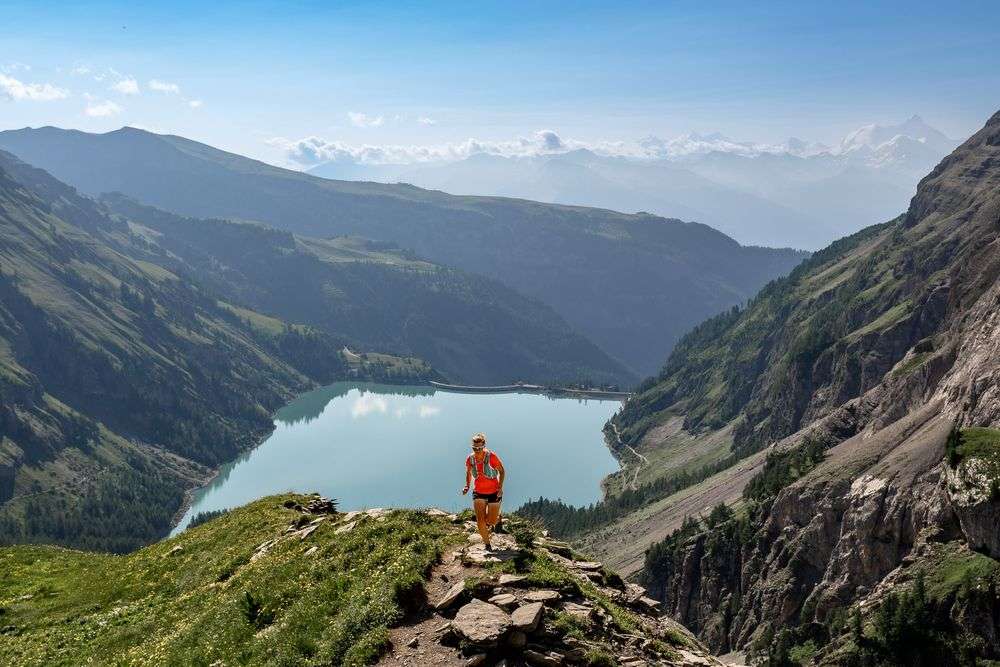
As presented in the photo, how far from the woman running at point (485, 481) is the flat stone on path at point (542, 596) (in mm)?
4544

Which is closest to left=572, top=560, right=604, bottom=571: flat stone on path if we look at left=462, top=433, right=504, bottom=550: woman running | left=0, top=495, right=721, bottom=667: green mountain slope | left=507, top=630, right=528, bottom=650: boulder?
left=0, top=495, right=721, bottom=667: green mountain slope

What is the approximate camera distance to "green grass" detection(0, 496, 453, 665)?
87.5 ft

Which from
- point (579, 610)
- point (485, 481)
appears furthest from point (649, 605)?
point (485, 481)

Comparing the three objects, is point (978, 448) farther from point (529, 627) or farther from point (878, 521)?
point (529, 627)

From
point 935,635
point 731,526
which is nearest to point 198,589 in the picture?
point 935,635

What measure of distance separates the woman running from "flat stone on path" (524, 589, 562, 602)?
14.9ft

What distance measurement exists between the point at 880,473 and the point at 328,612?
126 metres

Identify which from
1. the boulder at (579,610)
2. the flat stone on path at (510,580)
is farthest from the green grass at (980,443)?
the flat stone on path at (510,580)

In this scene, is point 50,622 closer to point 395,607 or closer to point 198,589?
point 198,589

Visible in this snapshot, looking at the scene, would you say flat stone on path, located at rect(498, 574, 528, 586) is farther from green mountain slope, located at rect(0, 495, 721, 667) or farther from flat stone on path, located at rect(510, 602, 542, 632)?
flat stone on path, located at rect(510, 602, 542, 632)

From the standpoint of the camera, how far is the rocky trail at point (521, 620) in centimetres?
2384

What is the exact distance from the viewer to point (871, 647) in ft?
327

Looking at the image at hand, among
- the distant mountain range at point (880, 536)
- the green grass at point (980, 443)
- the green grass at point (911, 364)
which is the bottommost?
the distant mountain range at point (880, 536)

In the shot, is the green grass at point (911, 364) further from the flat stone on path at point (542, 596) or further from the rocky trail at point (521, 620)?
the flat stone on path at point (542, 596)
